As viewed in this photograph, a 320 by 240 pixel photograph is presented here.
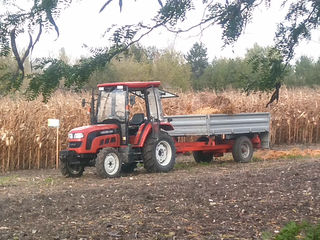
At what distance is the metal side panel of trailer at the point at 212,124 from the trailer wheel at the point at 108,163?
2628 mm

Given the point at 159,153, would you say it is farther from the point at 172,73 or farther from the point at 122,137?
the point at 172,73

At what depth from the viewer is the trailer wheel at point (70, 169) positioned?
13.6m

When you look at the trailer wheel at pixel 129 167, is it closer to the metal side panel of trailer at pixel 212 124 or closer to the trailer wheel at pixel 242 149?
the metal side panel of trailer at pixel 212 124

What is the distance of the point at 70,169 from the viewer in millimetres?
13750

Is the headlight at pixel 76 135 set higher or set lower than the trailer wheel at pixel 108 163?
higher

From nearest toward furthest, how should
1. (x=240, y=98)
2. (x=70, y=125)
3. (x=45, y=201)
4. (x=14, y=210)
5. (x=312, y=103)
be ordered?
(x=14, y=210)
(x=45, y=201)
(x=70, y=125)
(x=240, y=98)
(x=312, y=103)

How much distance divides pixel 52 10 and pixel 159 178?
7843 millimetres

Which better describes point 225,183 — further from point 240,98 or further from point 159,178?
point 240,98

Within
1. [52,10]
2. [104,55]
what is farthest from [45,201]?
[52,10]

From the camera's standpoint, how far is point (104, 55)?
19.7ft

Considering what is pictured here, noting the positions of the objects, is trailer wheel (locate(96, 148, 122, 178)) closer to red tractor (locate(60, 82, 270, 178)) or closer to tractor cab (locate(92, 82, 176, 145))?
red tractor (locate(60, 82, 270, 178))

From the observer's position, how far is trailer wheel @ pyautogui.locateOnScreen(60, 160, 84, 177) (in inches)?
536

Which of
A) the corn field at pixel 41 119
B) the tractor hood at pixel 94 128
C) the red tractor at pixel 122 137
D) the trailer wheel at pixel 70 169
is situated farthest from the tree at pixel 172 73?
the tractor hood at pixel 94 128

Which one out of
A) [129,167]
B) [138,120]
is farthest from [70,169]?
[138,120]
